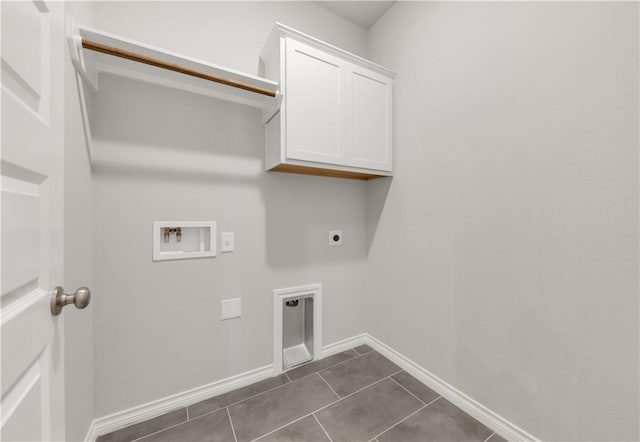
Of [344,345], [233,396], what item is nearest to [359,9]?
[344,345]

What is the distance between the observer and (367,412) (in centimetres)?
144

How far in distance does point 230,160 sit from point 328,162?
64 cm

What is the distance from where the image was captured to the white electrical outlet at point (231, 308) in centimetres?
160

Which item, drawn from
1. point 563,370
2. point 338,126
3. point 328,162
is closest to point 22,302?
point 328,162

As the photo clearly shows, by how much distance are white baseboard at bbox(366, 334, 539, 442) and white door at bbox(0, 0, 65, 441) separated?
181cm

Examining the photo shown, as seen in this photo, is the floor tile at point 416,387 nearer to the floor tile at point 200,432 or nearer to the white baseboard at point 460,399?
the white baseboard at point 460,399

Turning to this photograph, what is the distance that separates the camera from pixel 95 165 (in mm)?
1280

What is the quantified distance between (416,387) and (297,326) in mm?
946

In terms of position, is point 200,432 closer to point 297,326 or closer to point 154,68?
point 297,326

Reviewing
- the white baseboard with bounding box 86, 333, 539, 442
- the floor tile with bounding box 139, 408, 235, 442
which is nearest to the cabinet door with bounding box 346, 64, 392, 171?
the white baseboard with bounding box 86, 333, 539, 442

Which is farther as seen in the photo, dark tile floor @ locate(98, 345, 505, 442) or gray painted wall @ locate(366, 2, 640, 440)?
dark tile floor @ locate(98, 345, 505, 442)

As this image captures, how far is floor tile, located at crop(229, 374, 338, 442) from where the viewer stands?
1.33 m

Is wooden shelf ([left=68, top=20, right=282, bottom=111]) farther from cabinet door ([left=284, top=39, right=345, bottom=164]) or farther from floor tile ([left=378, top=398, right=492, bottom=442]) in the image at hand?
floor tile ([left=378, top=398, right=492, bottom=442])

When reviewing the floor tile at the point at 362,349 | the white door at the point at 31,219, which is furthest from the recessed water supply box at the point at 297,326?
the white door at the point at 31,219
